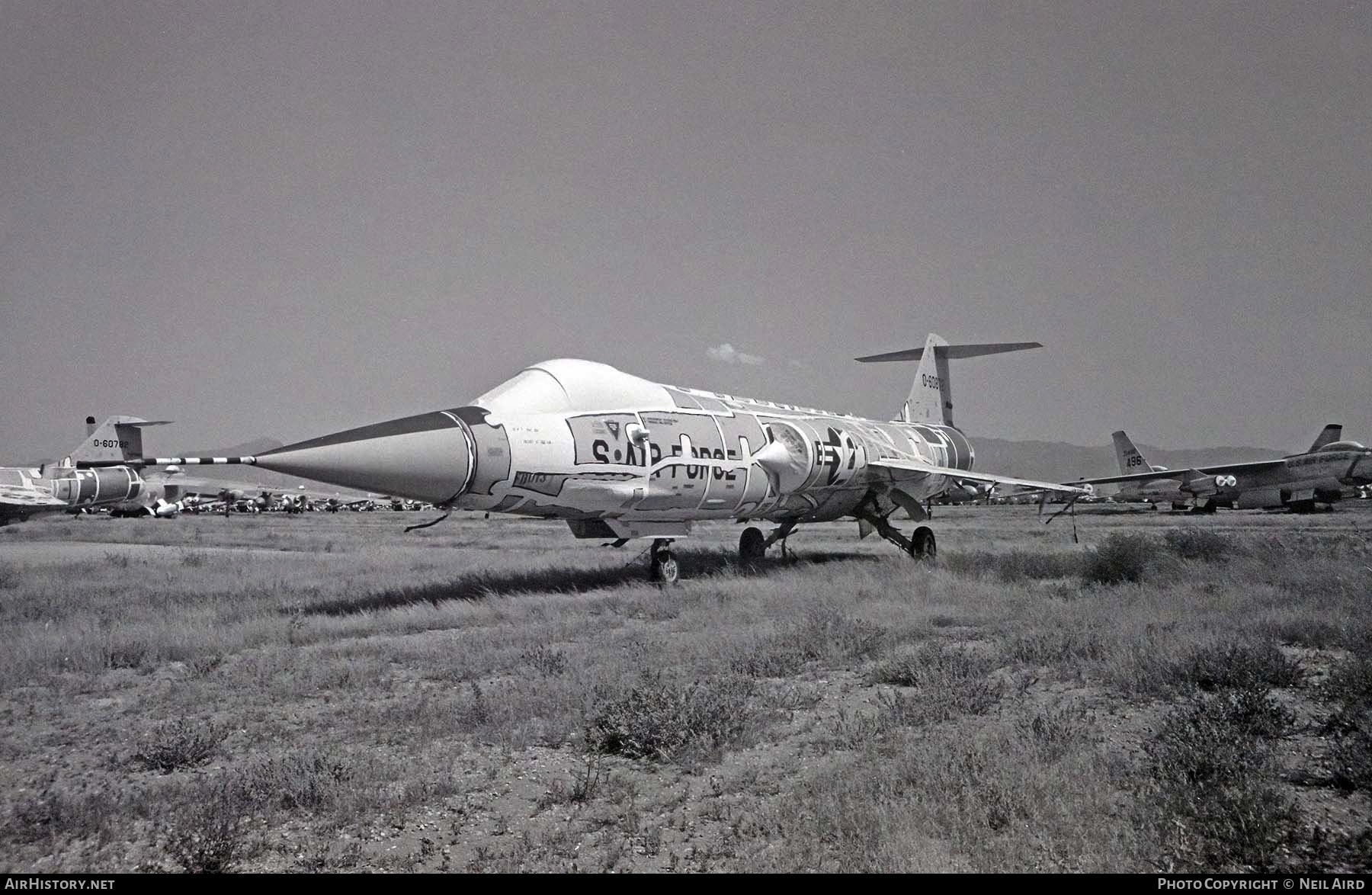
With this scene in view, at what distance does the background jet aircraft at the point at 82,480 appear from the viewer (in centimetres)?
2044

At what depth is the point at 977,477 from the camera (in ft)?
56.3

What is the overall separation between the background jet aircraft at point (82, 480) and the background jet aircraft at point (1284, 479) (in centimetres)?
3813

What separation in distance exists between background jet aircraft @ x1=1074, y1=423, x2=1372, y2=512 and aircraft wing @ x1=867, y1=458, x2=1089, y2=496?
72.2 ft

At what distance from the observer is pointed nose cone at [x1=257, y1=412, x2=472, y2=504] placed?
9.18 metres

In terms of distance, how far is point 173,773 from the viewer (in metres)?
5.11

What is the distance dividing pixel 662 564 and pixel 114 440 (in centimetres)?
2750

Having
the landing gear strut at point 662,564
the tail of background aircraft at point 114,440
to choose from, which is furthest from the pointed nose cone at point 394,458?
the tail of background aircraft at point 114,440

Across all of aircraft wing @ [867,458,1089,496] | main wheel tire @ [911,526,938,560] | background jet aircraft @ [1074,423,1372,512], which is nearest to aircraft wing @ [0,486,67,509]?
aircraft wing @ [867,458,1089,496]

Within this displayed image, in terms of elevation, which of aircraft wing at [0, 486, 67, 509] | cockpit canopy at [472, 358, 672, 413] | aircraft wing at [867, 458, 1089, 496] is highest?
cockpit canopy at [472, 358, 672, 413]

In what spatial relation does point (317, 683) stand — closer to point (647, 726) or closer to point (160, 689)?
point (160, 689)

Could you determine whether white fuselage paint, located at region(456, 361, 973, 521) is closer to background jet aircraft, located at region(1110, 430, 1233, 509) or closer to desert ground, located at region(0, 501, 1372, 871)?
desert ground, located at region(0, 501, 1372, 871)

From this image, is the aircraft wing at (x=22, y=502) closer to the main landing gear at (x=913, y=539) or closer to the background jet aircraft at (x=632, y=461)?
the background jet aircraft at (x=632, y=461)
